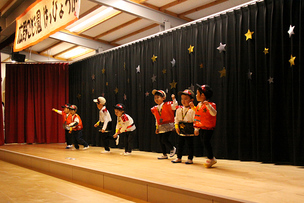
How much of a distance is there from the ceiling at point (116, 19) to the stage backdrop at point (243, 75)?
0.68 m

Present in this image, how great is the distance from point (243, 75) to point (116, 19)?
12.6ft

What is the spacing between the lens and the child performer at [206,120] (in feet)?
12.9

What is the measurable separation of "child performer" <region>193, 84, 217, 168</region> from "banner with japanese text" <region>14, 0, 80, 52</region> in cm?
196

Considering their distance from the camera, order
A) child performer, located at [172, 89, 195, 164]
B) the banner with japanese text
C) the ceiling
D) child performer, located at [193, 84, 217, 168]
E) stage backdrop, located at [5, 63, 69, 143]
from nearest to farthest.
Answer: the banner with japanese text, child performer, located at [193, 84, 217, 168], child performer, located at [172, 89, 195, 164], the ceiling, stage backdrop, located at [5, 63, 69, 143]

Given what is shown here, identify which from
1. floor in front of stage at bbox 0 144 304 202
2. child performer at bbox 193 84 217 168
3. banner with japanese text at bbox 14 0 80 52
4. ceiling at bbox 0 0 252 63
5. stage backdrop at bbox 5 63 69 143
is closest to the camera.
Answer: floor in front of stage at bbox 0 144 304 202

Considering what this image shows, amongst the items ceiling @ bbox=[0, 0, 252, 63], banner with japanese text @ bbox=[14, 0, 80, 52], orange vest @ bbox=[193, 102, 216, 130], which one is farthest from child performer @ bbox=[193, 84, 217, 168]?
ceiling @ bbox=[0, 0, 252, 63]

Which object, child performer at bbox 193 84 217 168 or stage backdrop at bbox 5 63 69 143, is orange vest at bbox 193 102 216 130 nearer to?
child performer at bbox 193 84 217 168

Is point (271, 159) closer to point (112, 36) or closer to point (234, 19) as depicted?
point (234, 19)

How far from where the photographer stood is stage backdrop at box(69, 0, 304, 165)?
4.19 meters

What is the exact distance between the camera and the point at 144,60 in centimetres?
689

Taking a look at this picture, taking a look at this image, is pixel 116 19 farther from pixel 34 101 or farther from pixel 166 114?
pixel 34 101

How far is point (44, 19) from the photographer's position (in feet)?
14.5

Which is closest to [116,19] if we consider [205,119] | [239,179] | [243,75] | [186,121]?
[243,75]

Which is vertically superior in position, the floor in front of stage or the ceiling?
the ceiling
